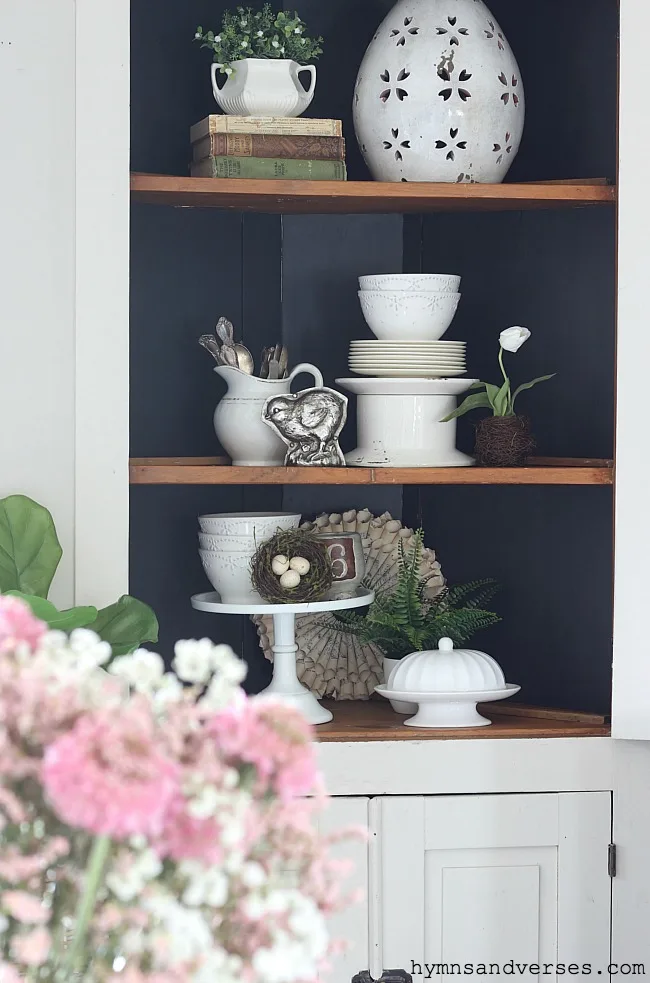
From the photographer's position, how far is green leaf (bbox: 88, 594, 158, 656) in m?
1.80

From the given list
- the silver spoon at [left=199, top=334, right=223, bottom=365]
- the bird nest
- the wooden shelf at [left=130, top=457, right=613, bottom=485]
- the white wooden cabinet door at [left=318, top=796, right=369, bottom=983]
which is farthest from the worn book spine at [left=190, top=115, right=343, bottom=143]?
the white wooden cabinet door at [left=318, top=796, right=369, bottom=983]

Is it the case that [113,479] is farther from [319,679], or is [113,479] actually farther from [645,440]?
[645,440]

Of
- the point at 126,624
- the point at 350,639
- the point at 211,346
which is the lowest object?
the point at 350,639

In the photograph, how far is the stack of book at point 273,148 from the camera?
6.59 ft

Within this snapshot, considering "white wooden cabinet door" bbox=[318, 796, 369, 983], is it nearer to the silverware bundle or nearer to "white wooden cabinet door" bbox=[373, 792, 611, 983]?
"white wooden cabinet door" bbox=[373, 792, 611, 983]

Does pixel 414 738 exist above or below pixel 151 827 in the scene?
below

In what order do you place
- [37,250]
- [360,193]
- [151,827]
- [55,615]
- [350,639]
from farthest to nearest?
[350,639], [360,193], [37,250], [55,615], [151,827]

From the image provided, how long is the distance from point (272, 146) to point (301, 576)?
2.39 ft

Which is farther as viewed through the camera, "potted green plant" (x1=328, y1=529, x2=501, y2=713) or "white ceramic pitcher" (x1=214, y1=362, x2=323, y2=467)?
"potted green plant" (x1=328, y1=529, x2=501, y2=713)

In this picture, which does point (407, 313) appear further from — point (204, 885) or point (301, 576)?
point (204, 885)

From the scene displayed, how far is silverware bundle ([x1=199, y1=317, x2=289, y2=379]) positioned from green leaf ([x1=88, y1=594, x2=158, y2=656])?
51 centimetres

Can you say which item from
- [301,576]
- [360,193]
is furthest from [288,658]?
[360,193]

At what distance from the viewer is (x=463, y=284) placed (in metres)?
2.40

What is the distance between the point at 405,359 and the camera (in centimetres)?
213
